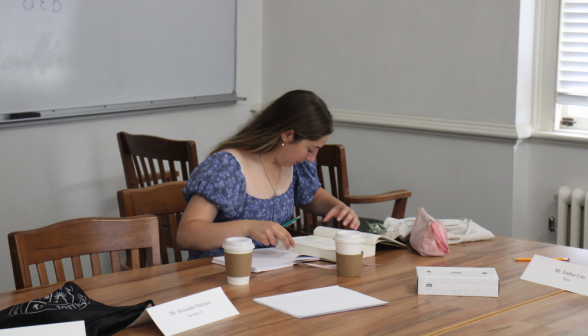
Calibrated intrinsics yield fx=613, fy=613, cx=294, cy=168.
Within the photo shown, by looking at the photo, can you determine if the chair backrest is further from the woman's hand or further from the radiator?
the radiator

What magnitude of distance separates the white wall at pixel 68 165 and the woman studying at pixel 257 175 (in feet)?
4.08

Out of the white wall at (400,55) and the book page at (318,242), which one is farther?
the white wall at (400,55)

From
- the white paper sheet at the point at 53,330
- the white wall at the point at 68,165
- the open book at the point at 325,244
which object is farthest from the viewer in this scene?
the white wall at the point at 68,165

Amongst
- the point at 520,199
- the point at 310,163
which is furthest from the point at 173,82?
the point at 520,199

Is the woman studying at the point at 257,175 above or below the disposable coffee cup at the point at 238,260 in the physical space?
above

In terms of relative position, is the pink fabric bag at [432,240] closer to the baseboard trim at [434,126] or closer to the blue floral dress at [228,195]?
the blue floral dress at [228,195]

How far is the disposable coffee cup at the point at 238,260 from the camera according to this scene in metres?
1.31

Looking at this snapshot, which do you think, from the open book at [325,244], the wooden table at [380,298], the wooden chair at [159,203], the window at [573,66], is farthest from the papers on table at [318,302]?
the window at [573,66]

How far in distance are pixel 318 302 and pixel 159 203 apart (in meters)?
0.78

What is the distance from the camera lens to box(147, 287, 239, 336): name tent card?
108 cm

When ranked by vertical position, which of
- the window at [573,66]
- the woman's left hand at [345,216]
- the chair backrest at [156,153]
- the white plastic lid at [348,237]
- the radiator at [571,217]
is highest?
the window at [573,66]

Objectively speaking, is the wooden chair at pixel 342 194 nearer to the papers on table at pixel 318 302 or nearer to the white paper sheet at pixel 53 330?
the papers on table at pixel 318 302

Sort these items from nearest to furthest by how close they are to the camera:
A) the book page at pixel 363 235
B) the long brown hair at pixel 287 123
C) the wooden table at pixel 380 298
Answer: the wooden table at pixel 380 298, the book page at pixel 363 235, the long brown hair at pixel 287 123

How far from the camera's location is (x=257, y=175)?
1889 millimetres
